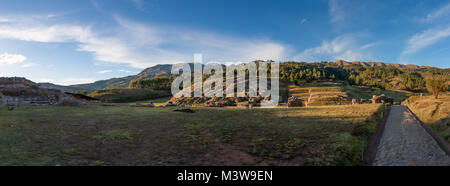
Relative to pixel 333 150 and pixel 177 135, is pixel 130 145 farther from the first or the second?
pixel 333 150

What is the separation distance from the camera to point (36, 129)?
1620 cm

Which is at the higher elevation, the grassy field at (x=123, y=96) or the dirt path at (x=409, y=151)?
the grassy field at (x=123, y=96)

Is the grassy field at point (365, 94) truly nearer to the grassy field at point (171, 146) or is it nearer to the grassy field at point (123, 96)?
the grassy field at point (171, 146)

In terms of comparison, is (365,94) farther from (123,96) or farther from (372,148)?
(123,96)

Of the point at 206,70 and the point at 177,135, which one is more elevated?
the point at 206,70

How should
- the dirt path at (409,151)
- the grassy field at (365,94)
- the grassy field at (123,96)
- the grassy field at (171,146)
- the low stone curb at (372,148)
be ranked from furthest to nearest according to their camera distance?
the grassy field at (123,96), the grassy field at (365,94), the low stone curb at (372,148), the dirt path at (409,151), the grassy field at (171,146)

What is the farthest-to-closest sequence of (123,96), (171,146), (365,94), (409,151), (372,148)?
(123,96) → (365,94) → (372,148) → (171,146) → (409,151)

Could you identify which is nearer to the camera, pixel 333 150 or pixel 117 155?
pixel 117 155

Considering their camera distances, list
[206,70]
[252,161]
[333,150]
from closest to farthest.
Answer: [252,161] < [333,150] < [206,70]

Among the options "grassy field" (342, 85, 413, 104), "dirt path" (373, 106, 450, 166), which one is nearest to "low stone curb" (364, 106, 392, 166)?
"dirt path" (373, 106, 450, 166)

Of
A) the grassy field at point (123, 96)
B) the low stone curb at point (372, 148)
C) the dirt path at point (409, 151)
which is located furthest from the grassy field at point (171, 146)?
the grassy field at point (123, 96)

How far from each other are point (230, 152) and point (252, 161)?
6.13 ft

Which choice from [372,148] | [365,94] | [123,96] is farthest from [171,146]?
[365,94]
